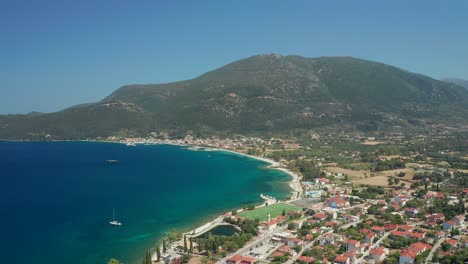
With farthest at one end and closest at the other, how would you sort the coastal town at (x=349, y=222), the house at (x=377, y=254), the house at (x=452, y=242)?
the house at (x=452, y=242) → the coastal town at (x=349, y=222) → the house at (x=377, y=254)

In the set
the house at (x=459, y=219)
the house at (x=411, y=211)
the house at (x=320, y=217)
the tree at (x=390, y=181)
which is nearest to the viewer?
the house at (x=459, y=219)

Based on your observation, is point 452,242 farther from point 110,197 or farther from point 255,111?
point 255,111

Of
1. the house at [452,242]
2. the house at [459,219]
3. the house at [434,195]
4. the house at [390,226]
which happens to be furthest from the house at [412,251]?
the house at [434,195]

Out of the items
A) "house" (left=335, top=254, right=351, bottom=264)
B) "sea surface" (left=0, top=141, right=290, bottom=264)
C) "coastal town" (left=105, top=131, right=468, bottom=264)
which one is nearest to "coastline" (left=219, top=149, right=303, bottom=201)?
"coastal town" (left=105, top=131, right=468, bottom=264)

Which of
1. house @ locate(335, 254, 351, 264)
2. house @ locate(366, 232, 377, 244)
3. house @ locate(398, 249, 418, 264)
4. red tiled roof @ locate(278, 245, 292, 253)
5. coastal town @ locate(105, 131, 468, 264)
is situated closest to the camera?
house @ locate(335, 254, 351, 264)

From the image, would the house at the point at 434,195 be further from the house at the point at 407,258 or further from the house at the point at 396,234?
the house at the point at 407,258

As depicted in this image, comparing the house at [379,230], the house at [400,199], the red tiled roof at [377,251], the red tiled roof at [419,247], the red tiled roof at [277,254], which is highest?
the house at [400,199]

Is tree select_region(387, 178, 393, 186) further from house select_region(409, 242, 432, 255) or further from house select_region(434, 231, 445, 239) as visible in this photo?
house select_region(409, 242, 432, 255)
